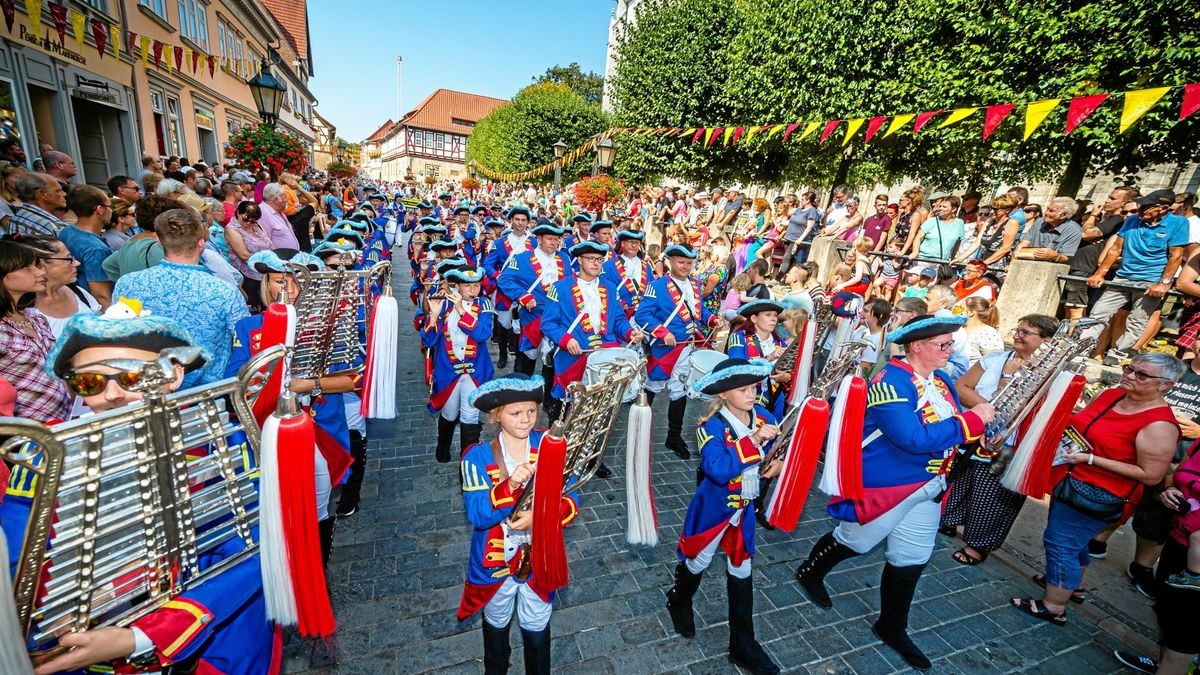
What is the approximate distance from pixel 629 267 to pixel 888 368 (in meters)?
5.00

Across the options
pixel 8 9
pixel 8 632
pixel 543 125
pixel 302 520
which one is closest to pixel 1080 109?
pixel 302 520

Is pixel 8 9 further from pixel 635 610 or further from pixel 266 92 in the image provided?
pixel 635 610

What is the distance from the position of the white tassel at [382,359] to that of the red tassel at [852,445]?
10.6 ft

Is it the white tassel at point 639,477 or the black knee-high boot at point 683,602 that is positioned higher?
the white tassel at point 639,477

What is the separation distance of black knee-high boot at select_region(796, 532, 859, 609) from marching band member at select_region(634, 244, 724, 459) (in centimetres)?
237

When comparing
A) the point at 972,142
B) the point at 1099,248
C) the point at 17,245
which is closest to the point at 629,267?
the point at 17,245

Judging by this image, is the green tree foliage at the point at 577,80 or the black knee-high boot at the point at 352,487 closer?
the black knee-high boot at the point at 352,487

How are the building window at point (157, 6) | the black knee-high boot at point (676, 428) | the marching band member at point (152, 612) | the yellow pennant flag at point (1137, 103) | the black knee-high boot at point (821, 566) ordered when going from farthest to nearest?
the building window at point (157, 6) → the yellow pennant flag at point (1137, 103) → the black knee-high boot at point (676, 428) → the black knee-high boot at point (821, 566) → the marching band member at point (152, 612)

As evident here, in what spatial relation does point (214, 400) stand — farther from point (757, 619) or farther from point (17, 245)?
point (757, 619)

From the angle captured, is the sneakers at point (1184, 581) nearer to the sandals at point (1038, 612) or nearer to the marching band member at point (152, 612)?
the sandals at point (1038, 612)

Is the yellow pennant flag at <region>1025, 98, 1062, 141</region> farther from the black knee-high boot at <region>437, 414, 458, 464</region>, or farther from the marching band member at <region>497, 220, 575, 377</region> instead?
the black knee-high boot at <region>437, 414, 458, 464</region>

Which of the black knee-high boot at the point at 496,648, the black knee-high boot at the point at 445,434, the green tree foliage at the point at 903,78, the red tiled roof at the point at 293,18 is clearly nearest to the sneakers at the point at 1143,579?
the black knee-high boot at the point at 496,648

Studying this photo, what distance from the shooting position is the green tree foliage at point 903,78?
9.67 meters

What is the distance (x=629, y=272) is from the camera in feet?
26.4
